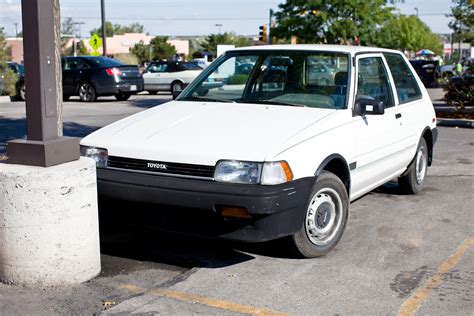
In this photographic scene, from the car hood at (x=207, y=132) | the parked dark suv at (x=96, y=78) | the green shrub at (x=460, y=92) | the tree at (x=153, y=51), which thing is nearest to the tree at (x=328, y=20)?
the parked dark suv at (x=96, y=78)

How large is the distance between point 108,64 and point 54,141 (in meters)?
17.5

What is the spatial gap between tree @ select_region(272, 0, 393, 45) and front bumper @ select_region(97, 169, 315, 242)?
21390 mm

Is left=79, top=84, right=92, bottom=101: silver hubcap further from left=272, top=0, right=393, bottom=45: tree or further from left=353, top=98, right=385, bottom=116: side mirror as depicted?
left=353, top=98, right=385, bottom=116: side mirror

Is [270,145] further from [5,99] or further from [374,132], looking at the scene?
[5,99]

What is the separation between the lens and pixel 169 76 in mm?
26984

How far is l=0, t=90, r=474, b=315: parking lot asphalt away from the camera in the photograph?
432cm

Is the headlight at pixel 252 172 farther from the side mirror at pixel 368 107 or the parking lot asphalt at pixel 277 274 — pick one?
the side mirror at pixel 368 107

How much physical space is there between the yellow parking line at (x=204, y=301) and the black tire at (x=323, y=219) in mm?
960

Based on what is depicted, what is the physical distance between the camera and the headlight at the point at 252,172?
4691 millimetres

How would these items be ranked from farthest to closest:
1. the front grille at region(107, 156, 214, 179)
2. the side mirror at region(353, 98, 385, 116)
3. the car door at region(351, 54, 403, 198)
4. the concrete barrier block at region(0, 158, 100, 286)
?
the car door at region(351, 54, 403, 198), the side mirror at region(353, 98, 385, 116), the front grille at region(107, 156, 214, 179), the concrete barrier block at region(0, 158, 100, 286)

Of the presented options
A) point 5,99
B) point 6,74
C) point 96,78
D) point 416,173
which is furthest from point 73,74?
point 416,173

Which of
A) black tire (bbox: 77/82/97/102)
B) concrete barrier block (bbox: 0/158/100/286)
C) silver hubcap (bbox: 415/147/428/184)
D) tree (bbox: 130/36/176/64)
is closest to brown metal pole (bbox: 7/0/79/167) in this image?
concrete barrier block (bbox: 0/158/100/286)

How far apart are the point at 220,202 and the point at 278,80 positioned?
1.96 meters

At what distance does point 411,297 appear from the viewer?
4.50m
